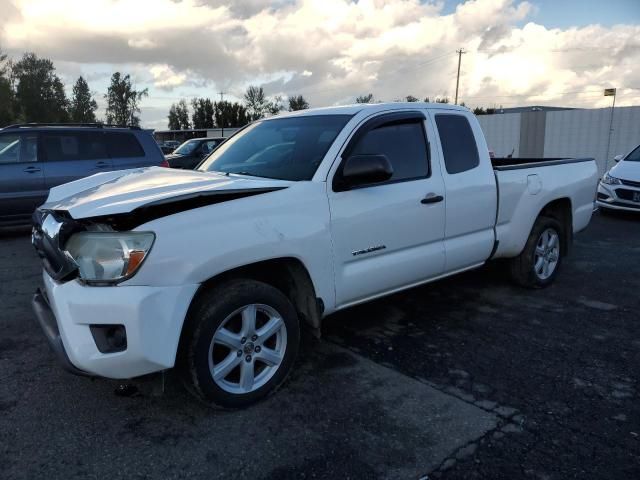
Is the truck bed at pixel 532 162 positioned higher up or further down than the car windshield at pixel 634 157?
further down

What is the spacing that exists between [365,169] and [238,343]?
4.41 ft

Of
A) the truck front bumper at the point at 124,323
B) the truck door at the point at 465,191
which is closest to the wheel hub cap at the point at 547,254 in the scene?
the truck door at the point at 465,191

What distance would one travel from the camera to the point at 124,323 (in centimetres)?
259

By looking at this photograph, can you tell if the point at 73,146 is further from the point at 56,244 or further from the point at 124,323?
the point at 124,323

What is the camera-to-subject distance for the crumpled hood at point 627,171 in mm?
9664

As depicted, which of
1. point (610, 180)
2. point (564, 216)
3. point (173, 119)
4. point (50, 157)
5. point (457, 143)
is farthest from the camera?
point (173, 119)

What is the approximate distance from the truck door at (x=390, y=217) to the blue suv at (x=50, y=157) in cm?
619

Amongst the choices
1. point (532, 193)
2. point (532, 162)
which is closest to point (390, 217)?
point (532, 193)

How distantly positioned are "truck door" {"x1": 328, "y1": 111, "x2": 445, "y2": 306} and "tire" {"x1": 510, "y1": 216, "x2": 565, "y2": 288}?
1438 mm

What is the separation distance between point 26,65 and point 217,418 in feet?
302

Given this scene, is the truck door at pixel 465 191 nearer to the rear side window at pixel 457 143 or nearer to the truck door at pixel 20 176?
the rear side window at pixel 457 143

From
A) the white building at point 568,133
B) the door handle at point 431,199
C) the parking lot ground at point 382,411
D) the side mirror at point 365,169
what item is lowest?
the parking lot ground at point 382,411

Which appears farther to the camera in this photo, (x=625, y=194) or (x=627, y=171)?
(x=627, y=171)

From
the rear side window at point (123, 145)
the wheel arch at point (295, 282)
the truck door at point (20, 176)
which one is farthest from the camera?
the rear side window at point (123, 145)
